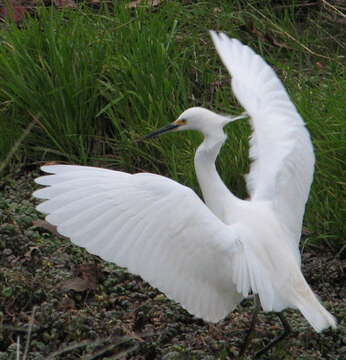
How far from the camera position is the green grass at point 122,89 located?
15.9ft

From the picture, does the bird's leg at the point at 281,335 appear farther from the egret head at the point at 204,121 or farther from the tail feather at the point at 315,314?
the egret head at the point at 204,121

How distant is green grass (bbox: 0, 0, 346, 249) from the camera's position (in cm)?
486

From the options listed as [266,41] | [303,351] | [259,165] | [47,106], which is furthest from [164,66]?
[303,351]

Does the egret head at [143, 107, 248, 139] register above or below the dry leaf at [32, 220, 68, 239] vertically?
above

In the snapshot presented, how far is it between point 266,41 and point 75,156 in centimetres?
167

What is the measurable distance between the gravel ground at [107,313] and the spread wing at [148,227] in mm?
379

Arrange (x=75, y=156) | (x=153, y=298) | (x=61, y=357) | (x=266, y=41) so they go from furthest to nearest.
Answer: (x=266, y=41), (x=75, y=156), (x=153, y=298), (x=61, y=357)

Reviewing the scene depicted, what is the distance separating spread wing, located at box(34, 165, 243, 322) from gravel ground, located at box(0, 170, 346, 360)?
38 centimetres

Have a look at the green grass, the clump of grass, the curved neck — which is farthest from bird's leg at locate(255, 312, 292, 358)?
the clump of grass

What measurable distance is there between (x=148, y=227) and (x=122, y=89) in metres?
2.08

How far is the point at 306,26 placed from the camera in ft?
21.2

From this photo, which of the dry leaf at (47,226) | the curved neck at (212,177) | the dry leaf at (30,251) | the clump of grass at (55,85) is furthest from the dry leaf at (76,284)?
the clump of grass at (55,85)

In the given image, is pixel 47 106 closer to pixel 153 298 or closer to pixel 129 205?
pixel 153 298

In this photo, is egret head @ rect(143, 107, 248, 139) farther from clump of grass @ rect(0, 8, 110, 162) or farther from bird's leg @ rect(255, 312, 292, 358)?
clump of grass @ rect(0, 8, 110, 162)
